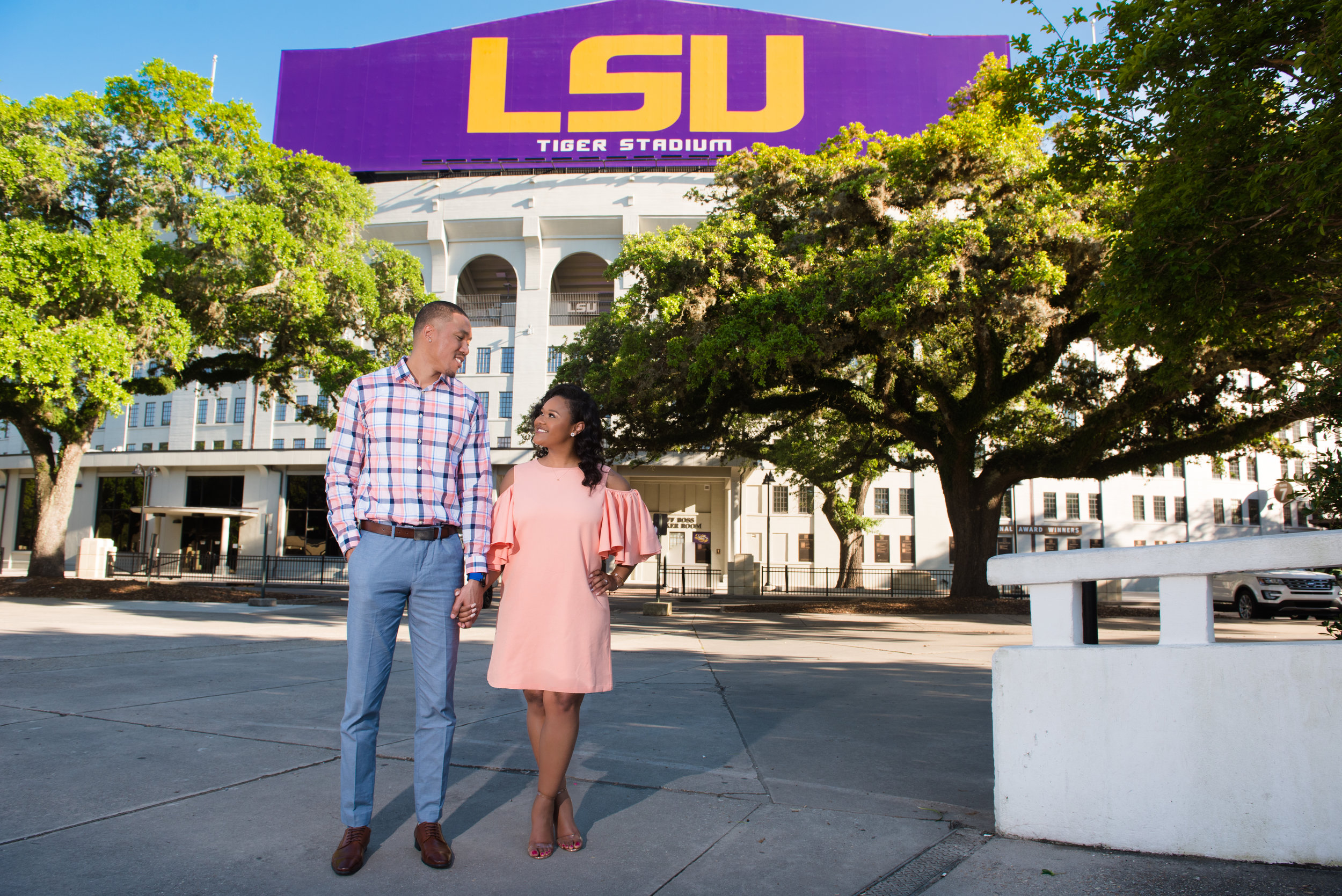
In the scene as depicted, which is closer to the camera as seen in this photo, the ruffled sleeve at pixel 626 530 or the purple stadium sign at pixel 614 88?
the ruffled sleeve at pixel 626 530

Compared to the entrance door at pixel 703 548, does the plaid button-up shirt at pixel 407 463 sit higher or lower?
higher

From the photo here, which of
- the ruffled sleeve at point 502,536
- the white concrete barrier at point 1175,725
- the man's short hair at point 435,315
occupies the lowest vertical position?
the white concrete barrier at point 1175,725

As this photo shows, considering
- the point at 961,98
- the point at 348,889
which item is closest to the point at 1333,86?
the point at 348,889

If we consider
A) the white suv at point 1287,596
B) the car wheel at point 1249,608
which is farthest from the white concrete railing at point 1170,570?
the car wheel at point 1249,608

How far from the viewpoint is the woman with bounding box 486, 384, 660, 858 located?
3047 mm

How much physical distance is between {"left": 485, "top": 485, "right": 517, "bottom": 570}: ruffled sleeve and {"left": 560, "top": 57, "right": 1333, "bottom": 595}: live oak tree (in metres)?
9.91

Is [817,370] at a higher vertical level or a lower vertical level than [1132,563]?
higher

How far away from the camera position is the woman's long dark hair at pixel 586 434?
130 inches

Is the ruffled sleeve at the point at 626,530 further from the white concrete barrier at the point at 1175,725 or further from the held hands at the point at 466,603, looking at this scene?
the white concrete barrier at the point at 1175,725

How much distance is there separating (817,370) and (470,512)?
1467 cm

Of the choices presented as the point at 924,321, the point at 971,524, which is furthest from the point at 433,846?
the point at 971,524

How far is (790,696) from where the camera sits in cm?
654

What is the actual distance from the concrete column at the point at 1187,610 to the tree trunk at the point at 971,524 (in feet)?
53.0

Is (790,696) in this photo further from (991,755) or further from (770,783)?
(770,783)
